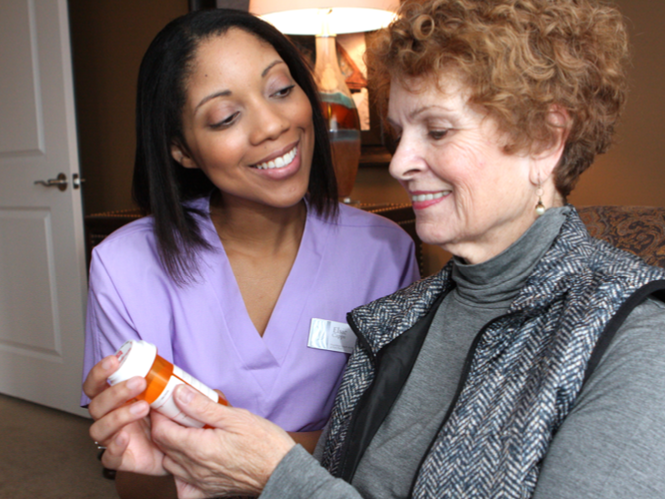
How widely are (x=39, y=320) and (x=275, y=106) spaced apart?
2575 millimetres

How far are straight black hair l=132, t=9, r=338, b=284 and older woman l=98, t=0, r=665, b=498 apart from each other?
512mm

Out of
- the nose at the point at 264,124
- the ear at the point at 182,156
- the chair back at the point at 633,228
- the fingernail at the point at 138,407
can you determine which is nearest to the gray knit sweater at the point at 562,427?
the fingernail at the point at 138,407

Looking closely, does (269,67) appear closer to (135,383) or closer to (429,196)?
(429,196)

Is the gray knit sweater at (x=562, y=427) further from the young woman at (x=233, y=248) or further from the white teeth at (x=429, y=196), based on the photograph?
the young woman at (x=233, y=248)

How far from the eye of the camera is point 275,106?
1.44m

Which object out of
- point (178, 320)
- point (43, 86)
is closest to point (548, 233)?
point (178, 320)

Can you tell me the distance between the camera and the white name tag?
1.50 meters

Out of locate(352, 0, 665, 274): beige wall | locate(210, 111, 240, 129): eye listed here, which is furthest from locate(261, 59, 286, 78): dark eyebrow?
locate(352, 0, 665, 274): beige wall

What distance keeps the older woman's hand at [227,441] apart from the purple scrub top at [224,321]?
46cm

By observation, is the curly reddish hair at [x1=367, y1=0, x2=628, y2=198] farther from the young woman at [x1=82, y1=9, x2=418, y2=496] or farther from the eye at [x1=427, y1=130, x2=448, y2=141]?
the young woman at [x1=82, y1=9, x2=418, y2=496]

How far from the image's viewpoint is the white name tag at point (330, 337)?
1501mm

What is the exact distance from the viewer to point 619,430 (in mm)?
702

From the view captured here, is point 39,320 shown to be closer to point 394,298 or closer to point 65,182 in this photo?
point 65,182

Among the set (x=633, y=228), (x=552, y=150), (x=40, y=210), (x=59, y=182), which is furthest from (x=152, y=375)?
(x=40, y=210)
